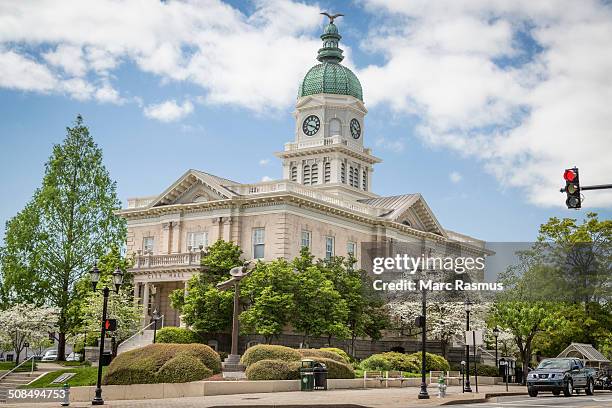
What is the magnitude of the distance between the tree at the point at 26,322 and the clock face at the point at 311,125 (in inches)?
1185

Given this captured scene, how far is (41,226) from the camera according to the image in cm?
6475

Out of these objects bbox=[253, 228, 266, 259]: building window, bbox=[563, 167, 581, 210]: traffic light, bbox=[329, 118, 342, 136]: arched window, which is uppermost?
bbox=[329, 118, 342, 136]: arched window

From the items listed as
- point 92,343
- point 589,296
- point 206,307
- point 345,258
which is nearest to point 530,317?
point 589,296

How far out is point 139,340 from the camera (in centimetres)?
5697

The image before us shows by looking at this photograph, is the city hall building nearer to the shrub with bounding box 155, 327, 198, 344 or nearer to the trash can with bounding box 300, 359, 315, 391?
the shrub with bounding box 155, 327, 198, 344

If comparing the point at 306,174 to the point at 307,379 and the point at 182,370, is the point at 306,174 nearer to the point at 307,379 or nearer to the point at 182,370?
the point at 307,379

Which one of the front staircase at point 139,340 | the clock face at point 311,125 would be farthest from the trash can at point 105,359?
the clock face at point 311,125

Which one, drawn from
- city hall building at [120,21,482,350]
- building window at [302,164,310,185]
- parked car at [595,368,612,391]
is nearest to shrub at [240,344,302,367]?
parked car at [595,368,612,391]

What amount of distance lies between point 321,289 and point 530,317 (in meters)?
13.6

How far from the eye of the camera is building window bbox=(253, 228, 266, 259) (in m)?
61.4

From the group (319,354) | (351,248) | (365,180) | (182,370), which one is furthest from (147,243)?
(182,370)

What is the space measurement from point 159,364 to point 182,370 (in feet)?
4.92

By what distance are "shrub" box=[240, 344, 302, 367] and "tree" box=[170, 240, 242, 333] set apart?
47.3 ft

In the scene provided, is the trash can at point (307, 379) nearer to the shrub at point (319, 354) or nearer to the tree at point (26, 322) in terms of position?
the shrub at point (319, 354)
